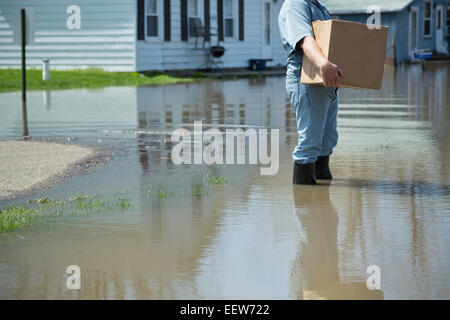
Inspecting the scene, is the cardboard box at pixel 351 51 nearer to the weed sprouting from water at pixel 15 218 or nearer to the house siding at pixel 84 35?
the weed sprouting from water at pixel 15 218

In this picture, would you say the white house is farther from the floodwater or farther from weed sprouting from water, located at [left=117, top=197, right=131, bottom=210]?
weed sprouting from water, located at [left=117, top=197, right=131, bottom=210]

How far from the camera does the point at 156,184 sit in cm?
726

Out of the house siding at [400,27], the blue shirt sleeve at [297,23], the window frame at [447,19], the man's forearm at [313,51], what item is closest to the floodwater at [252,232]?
the man's forearm at [313,51]

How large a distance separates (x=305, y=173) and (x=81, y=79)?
710 inches

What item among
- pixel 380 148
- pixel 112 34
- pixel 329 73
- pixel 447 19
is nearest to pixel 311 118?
pixel 329 73

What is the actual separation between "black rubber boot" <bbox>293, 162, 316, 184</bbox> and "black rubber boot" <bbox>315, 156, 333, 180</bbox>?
25cm

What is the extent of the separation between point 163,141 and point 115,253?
574 centimetres

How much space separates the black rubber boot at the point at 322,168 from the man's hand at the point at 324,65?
939mm

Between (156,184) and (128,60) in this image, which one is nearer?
(156,184)

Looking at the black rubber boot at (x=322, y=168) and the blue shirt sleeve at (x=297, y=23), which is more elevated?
the blue shirt sleeve at (x=297, y=23)

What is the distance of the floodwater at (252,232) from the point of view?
417 centimetres
